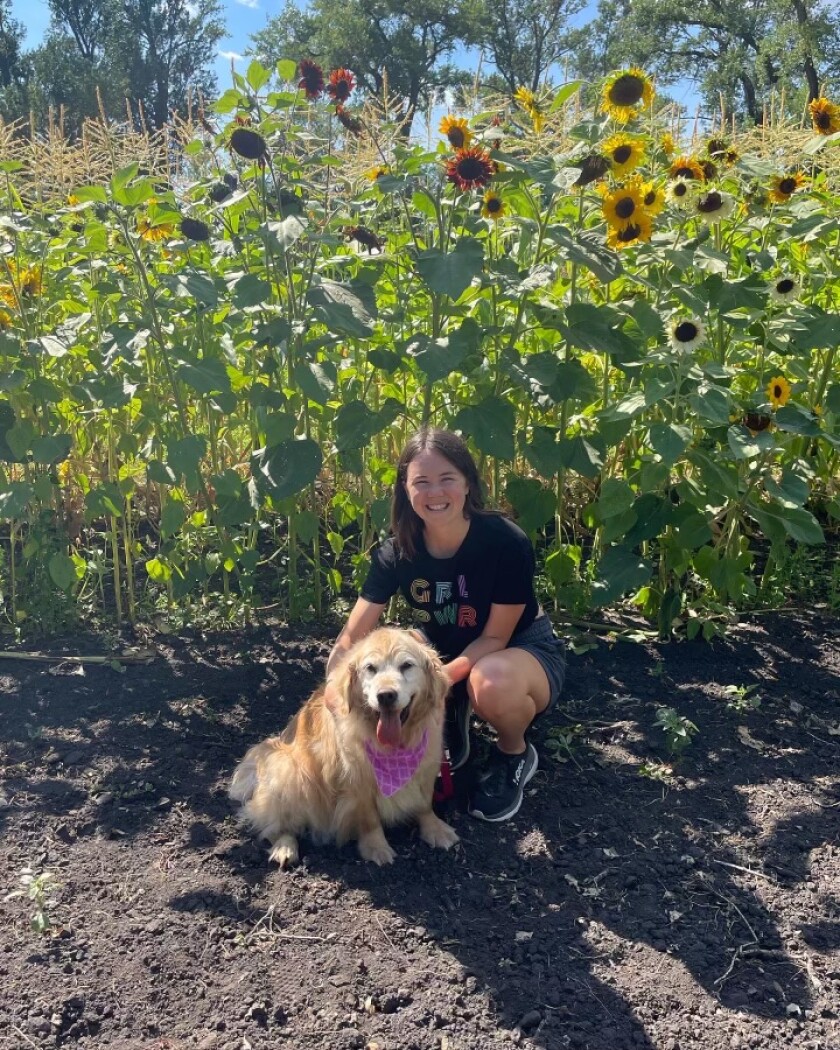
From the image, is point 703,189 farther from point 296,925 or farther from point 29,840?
point 29,840

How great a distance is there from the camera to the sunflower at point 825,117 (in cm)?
369

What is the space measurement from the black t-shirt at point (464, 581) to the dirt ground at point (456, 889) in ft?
1.96

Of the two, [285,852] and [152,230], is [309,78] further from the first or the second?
[285,852]

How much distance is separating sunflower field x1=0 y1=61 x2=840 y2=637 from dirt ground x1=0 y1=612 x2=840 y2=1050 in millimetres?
592

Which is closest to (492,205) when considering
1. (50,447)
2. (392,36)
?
(50,447)

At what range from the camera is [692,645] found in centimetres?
415

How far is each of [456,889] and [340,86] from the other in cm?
286

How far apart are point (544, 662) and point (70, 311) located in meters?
3.00

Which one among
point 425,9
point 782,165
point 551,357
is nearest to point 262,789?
point 551,357

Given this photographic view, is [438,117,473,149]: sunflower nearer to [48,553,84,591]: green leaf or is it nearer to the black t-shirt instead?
the black t-shirt

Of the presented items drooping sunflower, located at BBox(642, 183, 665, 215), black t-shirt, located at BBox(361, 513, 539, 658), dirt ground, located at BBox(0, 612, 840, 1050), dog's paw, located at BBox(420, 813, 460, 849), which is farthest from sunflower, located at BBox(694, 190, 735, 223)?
dog's paw, located at BBox(420, 813, 460, 849)

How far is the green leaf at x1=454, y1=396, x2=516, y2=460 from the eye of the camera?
354cm

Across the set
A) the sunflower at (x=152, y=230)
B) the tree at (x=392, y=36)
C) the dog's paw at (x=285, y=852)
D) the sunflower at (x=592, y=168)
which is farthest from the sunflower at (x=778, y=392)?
the tree at (x=392, y=36)

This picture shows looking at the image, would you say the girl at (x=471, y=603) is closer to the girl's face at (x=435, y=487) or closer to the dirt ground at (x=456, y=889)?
the girl's face at (x=435, y=487)
